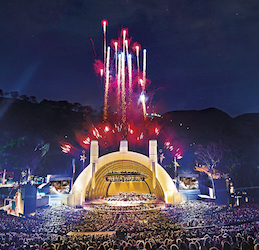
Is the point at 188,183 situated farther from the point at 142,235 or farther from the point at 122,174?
the point at 142,235

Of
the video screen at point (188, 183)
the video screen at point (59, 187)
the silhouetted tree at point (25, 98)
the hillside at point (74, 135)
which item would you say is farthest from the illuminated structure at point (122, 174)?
the silhouetted tree at point (25, 98)

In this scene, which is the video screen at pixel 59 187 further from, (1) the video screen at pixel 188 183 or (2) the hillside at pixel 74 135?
(2) the hillside at pixel 74 135

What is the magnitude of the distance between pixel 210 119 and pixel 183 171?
142ft

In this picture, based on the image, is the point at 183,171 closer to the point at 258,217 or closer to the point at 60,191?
the point at 60,191

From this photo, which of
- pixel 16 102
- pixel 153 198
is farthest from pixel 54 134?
pixel 153 198

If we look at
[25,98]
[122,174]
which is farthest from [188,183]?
[25,98]

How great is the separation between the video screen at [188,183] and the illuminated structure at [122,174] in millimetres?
5902

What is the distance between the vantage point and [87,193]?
29734mm

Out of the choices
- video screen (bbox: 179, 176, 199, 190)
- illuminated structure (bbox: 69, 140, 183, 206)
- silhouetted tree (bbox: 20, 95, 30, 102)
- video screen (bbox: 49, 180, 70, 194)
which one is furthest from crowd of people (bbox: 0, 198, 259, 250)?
silhouetted tree (bbox: 20, 95, 30, 102)

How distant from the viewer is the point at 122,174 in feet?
88.7

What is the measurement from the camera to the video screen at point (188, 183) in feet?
116

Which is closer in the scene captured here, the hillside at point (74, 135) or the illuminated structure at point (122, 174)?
the illuminated structure at point (122, 174)

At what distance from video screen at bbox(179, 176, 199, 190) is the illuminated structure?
19.4ft

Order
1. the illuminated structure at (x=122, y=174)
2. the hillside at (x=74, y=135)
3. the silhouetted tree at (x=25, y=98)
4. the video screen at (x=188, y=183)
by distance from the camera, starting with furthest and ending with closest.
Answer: the silhouetted tree at (x=25, y=98) < the hillside at (x=74, y=135) < the video screen at (x=188, y=183) < the illuminated structure at (x=122, y=174)
